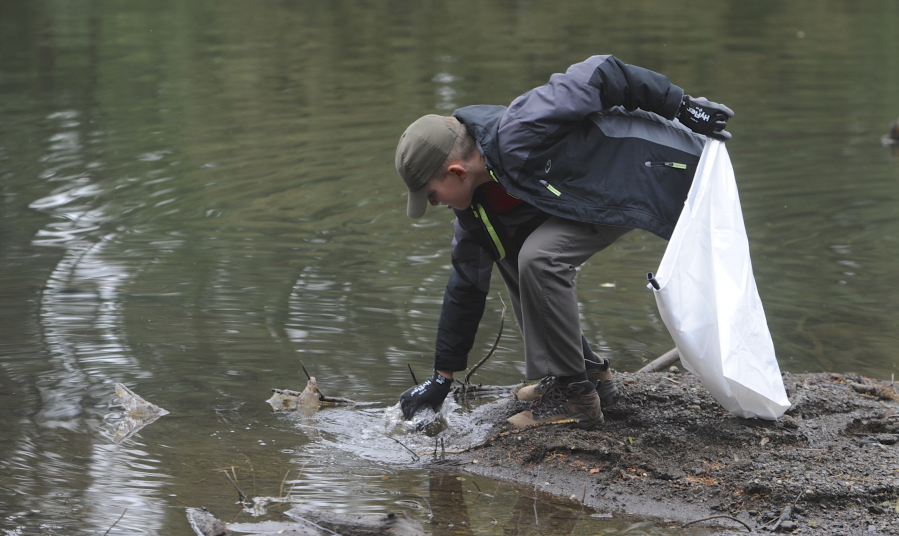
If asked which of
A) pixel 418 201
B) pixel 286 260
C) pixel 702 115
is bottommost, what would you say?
pixel 286 260

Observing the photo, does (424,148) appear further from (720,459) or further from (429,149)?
(720,459)

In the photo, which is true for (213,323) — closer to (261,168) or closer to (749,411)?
(749,411)

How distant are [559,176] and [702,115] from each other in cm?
53

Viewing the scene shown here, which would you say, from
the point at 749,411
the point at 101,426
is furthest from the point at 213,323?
the point at 749,411

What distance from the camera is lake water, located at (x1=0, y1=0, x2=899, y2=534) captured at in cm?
348

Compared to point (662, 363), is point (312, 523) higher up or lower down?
higher up

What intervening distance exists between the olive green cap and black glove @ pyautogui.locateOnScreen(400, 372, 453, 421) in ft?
2.63

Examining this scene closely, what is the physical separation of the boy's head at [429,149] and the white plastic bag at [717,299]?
81cm

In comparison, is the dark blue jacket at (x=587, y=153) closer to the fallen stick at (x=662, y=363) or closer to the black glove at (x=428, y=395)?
the black glove at (x=428, y=395)

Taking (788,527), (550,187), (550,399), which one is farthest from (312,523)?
(788,527)

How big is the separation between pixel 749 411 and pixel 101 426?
2502 millimetres

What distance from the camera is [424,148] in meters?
3.27

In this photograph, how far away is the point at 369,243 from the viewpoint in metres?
6.61

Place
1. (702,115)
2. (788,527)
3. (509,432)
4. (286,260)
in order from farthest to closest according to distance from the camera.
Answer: (286,260), (509,432), (702,115), (788,527)
